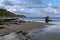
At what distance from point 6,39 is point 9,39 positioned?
1.16 ft

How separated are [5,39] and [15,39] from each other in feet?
3.03

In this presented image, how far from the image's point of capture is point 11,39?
1584 centimetres

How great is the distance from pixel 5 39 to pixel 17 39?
1.13 m

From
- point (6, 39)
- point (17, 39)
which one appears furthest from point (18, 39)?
point (6, 39)

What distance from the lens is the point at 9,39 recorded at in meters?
15.9

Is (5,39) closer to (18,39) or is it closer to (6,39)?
(6,39)

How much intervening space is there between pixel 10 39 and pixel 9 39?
12cm

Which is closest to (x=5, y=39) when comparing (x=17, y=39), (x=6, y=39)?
(x=6, y=39)

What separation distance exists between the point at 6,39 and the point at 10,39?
39 cm

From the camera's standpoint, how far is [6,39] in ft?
51.2

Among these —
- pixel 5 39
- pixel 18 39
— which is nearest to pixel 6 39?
pixel 5 39

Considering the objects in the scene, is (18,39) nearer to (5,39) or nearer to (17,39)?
(17,39)

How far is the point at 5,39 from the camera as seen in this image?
51.6 feet

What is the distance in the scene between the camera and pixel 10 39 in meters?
15.8
